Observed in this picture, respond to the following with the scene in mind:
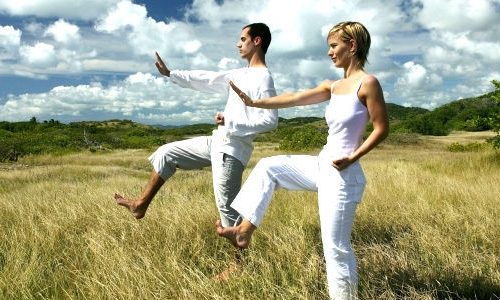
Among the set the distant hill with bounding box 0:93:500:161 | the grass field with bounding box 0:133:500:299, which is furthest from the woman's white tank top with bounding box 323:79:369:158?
the distant hill with bounding box 0:93:500:161

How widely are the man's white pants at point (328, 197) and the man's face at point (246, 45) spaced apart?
1441mm

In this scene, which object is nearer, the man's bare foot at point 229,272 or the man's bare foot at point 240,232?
the man's bare foot at point 240,232

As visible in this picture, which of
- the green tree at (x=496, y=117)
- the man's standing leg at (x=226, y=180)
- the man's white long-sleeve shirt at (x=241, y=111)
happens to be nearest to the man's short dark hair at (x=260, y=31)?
the man's white long-sleeve shirt at (x=241, y=111)

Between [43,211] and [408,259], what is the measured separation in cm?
493

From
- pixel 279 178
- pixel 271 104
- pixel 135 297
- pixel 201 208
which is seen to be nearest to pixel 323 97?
pixel 271 104

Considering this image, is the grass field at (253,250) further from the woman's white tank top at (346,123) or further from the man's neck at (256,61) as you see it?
the man's neck at (256,61)

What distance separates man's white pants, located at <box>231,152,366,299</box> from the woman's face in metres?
0.62

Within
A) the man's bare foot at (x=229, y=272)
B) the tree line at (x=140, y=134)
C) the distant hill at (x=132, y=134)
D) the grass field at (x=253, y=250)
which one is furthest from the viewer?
the distant hill at (x=132, y=134)

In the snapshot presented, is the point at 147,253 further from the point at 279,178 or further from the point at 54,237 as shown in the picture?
the point at 279,178

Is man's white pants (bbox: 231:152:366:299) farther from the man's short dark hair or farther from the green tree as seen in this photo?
the green tree

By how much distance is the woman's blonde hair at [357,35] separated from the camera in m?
3.40

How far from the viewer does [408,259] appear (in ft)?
15.9

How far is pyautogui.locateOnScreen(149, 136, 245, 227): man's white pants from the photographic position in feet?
15.3

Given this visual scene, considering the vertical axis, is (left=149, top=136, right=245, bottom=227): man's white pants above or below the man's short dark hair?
below
